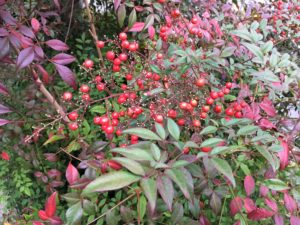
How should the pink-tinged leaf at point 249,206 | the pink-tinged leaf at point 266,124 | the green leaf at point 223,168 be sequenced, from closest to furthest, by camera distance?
the green leaf at point 223,168 < the pink-tinged leaf at point 249,206 < the pink-tinged leaf at point 266,124

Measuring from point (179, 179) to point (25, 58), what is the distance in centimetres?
56

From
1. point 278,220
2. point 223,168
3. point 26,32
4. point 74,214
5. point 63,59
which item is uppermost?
point 26,32

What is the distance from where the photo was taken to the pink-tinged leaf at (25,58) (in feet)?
3.04

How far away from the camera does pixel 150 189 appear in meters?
0.56

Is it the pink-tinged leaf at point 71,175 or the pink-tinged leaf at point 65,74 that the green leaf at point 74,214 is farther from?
the pink-tinged leaf at point 65,74

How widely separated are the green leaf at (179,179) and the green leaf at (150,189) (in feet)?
0.17

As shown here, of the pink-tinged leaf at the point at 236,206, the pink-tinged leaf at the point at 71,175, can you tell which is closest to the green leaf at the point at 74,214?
the pink-tinged leaf at the point at 71,175

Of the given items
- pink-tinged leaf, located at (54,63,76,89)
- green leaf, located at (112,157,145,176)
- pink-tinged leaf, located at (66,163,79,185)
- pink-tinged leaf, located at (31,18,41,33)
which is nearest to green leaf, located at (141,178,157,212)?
green leaf, located at (112,157,145,176)

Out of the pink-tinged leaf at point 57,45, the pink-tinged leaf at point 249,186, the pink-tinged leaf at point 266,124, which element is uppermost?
the pink-tinged leaf at point 57,45

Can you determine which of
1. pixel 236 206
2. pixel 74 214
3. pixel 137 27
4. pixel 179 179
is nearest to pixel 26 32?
pixel 137 27

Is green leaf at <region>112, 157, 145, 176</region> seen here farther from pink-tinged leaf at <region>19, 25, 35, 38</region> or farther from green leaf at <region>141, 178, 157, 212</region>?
pink-tinged leaf at <region>19, 25, 35, 38</region>

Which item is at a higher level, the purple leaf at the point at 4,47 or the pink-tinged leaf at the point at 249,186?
the purple leaf at the point at 4,47

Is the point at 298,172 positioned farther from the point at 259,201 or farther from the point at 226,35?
the point at 226,35

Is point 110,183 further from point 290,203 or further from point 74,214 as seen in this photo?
point 290,203
